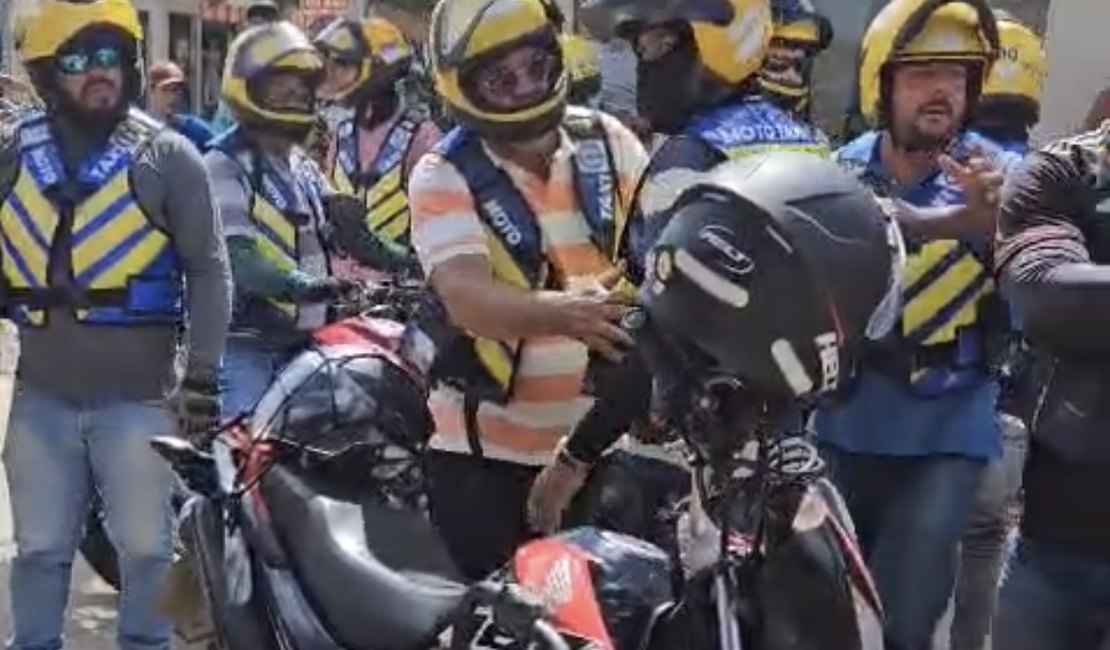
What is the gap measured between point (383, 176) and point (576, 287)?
4.01 metres

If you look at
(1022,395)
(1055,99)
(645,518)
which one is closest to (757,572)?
(645,518)

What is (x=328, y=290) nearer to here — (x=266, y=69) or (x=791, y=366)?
(x=266, y=69)

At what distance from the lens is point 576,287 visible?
130 inches

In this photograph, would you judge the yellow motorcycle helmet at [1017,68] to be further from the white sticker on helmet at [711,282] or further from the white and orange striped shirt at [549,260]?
the white sticker on helmet at [711,282]

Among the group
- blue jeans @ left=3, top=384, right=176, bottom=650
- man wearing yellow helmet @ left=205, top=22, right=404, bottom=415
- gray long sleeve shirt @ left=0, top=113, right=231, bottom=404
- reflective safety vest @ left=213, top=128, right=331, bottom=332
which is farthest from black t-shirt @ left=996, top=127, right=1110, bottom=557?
reflective safety vest @ left=213, top=128, right=331, bottom=332

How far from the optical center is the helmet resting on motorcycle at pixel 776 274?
1.96 metres

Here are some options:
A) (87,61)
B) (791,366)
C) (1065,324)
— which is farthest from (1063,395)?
(87,61)

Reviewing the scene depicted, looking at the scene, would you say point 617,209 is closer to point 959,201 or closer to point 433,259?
point 433,259

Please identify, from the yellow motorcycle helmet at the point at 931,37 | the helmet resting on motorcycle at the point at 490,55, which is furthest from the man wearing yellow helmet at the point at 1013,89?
the helmet resting on motorcycle at the point at 490,55

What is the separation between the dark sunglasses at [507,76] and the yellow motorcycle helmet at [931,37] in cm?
80

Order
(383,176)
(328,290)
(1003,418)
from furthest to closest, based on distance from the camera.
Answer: (383,176), (328,290), (1003,418)

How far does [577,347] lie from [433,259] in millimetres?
342

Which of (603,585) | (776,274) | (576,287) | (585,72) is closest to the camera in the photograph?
(776,274)

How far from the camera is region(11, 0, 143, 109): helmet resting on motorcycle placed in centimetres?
443
